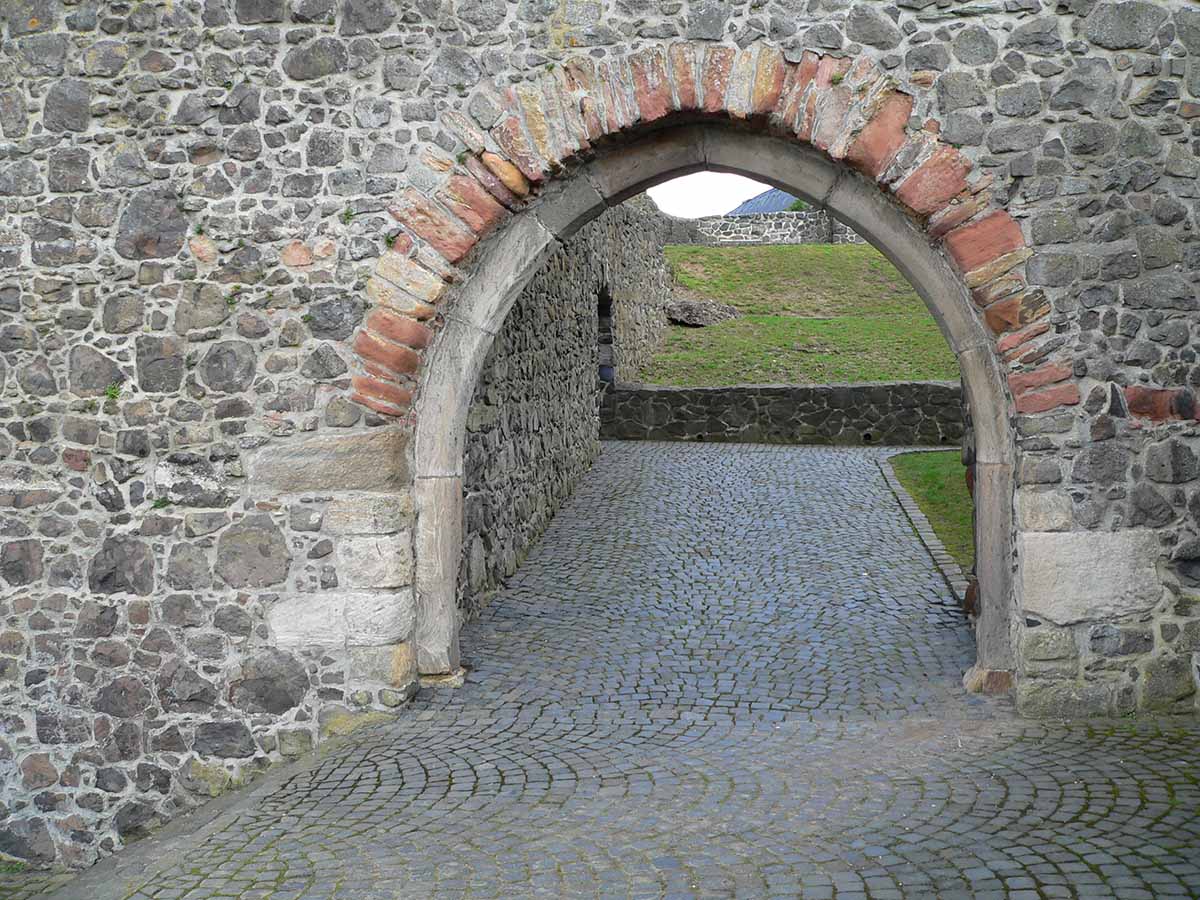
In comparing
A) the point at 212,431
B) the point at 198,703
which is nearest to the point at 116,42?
the point at 212,431

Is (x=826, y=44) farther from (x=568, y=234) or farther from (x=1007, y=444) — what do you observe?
(x=1007, y=444)

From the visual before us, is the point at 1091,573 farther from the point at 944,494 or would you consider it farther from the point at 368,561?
the point at 944,494

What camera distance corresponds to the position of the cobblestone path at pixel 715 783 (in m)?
3.92

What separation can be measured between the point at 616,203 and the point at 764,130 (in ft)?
2.77

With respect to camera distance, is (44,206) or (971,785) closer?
(971,785)

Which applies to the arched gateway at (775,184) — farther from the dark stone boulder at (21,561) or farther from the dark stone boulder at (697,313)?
the dark stone boulder at (697,313)

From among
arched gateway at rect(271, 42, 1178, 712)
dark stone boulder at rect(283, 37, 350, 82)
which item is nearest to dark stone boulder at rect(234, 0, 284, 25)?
dark stone boulder at rect(283, 37, 350, 82)

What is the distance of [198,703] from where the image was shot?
5941 mm

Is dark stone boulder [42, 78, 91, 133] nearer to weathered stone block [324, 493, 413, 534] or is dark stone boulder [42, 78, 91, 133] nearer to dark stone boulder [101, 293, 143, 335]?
dark stone boulder [101, 293, 143, 335]

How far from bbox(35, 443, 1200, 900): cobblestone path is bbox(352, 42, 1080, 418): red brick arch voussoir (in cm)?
180

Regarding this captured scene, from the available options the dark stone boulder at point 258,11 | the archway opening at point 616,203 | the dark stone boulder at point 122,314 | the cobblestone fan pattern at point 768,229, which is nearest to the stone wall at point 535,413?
the archway opening at point 616,203

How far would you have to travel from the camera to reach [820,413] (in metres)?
14.9

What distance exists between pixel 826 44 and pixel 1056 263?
1.51 metres

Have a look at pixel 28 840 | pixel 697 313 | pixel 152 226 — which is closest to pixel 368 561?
pixel 152 226
